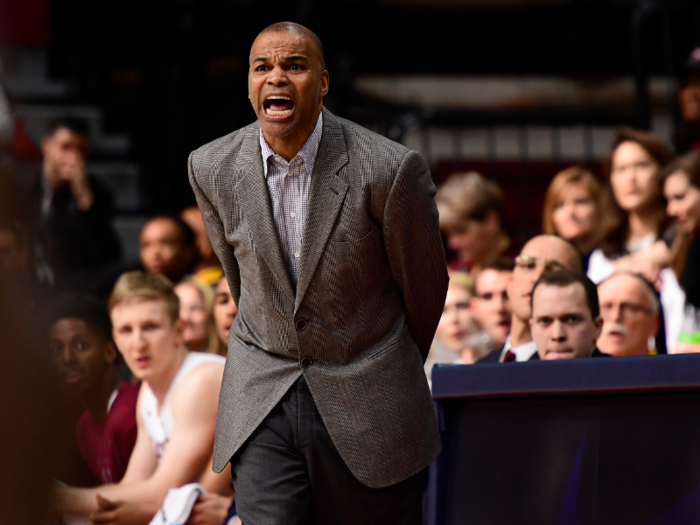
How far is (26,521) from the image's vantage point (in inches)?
71.4

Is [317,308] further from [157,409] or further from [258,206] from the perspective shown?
[157,409]

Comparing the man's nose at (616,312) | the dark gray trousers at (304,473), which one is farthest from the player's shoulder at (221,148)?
the man's nose at (616,312)

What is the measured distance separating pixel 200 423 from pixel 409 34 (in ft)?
19.6

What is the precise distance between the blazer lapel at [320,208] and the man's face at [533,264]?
193 cm

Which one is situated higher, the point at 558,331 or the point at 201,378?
the point at 558,331

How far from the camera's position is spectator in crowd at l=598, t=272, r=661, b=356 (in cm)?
477

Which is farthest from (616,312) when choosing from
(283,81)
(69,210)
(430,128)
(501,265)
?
(430,128)

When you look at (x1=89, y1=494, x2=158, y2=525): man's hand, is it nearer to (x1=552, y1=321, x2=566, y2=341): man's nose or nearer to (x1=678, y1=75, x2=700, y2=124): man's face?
(x1=552, y1=321, x2=566, y2=341): man's nose

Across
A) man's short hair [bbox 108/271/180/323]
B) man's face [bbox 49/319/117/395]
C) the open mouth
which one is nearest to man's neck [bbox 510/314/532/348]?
man's short hair [bbox 108/271/180/323]

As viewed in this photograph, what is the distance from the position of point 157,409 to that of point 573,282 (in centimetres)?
171

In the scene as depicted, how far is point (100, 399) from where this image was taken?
5090 mm

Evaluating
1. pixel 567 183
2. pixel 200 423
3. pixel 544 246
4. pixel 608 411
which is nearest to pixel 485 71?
pixel 567 183

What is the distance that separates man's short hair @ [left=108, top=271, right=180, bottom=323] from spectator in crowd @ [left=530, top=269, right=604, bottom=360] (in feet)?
4.91

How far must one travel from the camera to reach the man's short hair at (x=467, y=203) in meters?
6.20
